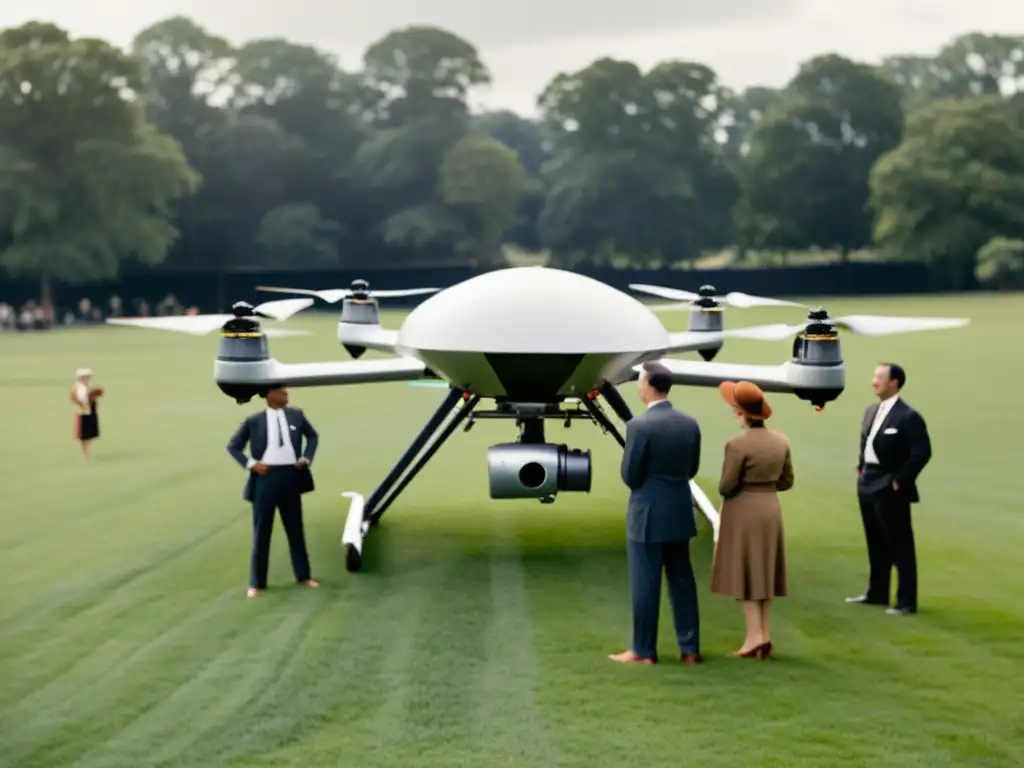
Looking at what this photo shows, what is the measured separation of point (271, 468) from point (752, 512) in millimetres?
4818

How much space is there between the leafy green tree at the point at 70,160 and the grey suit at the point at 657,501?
68441 mm

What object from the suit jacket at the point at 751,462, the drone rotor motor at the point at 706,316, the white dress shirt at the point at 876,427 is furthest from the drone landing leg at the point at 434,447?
the suit jacket at the point at 751,462

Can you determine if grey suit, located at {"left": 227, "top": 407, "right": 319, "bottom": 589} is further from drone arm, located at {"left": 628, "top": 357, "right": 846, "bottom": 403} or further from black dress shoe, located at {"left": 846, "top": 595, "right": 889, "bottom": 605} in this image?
black dress shoe, located at {"left": 846, "top": 595, "right": 889, "bottom": 605}

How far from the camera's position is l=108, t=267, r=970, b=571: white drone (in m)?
11.2

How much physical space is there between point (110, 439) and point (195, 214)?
72436 mm

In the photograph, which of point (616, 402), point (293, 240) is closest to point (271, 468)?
point (616, 402)

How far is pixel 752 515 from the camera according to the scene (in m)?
9.66

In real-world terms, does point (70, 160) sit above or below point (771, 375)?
above

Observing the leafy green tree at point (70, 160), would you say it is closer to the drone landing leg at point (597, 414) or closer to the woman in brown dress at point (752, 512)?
the drone landing leg at point (597, 414)

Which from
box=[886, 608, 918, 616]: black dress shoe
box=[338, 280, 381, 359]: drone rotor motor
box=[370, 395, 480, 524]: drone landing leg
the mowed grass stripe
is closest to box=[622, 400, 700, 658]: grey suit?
the mowed grass stripe

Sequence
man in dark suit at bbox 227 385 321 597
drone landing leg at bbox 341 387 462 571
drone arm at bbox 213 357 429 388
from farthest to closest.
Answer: drone landing leg at bbox 341 387 462 571, drone arm at bbox 213 357 429 388, man in dark suit at bbox 227 385 321 597

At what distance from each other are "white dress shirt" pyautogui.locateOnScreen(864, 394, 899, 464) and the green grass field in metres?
1.49

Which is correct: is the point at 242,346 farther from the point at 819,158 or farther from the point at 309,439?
the point at 819,158

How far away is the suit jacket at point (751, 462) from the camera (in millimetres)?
9602
